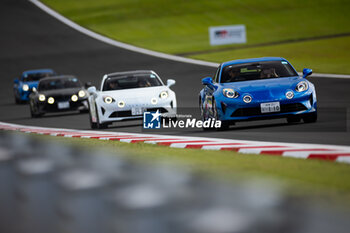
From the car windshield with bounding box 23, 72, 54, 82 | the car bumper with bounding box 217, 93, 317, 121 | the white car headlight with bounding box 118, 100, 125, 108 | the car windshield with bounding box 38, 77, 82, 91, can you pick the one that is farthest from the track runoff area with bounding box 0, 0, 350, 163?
the car windshield with bounding box 23, 72, 54, 82

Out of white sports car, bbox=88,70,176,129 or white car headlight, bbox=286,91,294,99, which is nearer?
white car headlight, bbox=286,91,294,99

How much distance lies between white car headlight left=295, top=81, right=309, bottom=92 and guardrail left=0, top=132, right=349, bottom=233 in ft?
13.5

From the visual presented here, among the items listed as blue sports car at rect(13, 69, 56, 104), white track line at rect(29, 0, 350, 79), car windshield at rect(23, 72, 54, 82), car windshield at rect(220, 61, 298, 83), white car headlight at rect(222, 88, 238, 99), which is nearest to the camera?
white car headlight at rect(222, 88, 238, 99)

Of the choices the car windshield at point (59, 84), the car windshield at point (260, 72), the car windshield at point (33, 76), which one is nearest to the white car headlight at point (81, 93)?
the car windshield at point (59, 84)

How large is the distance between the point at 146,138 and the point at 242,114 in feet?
5.84

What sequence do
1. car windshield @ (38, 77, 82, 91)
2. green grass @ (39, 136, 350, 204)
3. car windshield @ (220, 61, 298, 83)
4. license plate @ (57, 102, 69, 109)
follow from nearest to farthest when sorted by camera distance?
1. green grass @ (39, 136, 350, 204)
2. car windshield @ (220, 61, 298, 83)
3. license plate @ (57, 102, 69, 109)
4. car windshield @ (38, 77, 82, 91)

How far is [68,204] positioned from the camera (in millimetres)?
7668

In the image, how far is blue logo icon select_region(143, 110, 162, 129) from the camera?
15789 millimetres

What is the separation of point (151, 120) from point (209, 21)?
4062 cm

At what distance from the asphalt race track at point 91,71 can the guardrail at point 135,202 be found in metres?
3.30

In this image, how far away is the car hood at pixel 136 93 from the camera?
1656 centimetres

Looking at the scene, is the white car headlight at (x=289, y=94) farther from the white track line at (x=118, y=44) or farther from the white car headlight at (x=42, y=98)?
the white track line at (x=118, y=44)

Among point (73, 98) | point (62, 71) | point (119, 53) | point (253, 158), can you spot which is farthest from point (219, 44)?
point (253, 158)

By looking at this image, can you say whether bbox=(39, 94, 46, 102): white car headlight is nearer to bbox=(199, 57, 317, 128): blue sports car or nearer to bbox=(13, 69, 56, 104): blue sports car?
bbox=(13, 69, 56, 104): blue sports car
